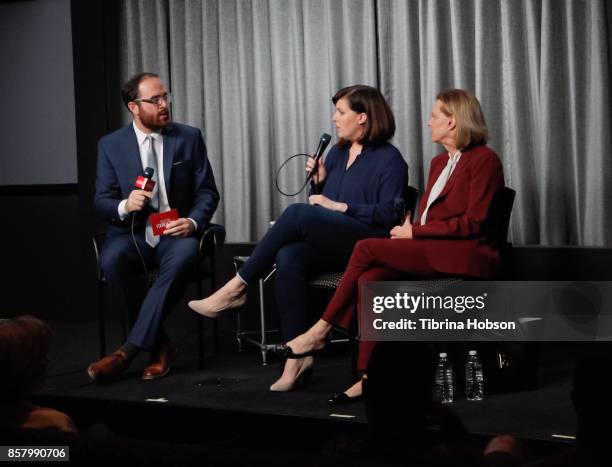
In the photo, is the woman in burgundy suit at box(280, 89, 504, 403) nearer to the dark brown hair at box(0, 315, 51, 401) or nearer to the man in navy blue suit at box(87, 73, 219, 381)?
the man in navy blue suit at box(87, 73, 219, 381)

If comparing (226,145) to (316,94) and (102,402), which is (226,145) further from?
(102,402)

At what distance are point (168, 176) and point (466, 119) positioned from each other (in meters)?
1.41

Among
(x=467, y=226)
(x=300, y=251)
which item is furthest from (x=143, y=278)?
(x=467, y=226)

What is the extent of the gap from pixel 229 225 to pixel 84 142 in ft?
3.53

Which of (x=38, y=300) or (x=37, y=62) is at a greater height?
(x=37, y=62)

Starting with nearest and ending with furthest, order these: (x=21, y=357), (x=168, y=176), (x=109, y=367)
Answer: (x=21, y=357) → (x=109, y=367) → (x=168, y=176)

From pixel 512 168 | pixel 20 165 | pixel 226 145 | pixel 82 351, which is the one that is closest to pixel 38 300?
pixel 20 165

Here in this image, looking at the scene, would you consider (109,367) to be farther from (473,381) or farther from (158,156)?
(473,381)

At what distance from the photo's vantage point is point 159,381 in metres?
3.86

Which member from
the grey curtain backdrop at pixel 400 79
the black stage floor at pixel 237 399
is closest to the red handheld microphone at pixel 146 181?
the black stage floor at pixel 237 399

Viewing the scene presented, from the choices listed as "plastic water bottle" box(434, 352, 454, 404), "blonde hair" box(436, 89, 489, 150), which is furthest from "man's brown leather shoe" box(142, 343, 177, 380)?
"blonde hair" box(436, 89, 489, 150)

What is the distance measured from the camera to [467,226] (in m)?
3.40

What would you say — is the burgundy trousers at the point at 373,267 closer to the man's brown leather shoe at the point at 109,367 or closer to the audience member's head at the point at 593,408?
the man's brown leather shoe at the point at 109,367

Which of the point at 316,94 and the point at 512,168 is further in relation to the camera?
the point at 316,94
